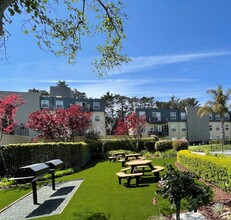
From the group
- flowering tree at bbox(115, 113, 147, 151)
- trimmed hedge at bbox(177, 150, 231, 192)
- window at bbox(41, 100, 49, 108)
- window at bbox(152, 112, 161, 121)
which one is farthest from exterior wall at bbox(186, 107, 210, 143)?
trimmed hedge at bbox(177, 150, 231, 192)

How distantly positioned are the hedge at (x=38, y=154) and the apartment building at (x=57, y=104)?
12405mm

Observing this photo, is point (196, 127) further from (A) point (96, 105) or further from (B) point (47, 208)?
(B) point (47, 208)

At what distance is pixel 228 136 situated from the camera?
54.7 m

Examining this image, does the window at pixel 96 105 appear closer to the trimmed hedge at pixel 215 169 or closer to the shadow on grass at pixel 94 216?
the trimmed hedge at pixel 215 169

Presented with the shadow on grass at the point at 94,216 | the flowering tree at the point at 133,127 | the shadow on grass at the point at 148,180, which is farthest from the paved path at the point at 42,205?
the flowering tree at the point at 133,127

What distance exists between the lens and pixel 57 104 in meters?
38.9

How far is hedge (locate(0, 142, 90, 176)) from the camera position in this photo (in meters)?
15.1

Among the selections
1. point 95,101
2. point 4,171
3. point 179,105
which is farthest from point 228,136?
point 4,171

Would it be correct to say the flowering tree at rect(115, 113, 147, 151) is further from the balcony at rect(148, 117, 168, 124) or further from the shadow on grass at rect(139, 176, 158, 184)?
the shadow on grass at rect(139, 176, 158, 184)

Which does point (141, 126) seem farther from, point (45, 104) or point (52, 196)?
point (52, 196)

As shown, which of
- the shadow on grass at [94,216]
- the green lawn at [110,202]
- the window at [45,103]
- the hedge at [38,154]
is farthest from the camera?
the window at [45,103]

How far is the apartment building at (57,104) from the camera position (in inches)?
1359

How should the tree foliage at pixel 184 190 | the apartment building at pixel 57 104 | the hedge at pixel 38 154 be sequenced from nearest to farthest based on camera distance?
the tree foliage at pixel 184 190 < the hedge at pixel 38 154 < the apartment building at pixel 57 104

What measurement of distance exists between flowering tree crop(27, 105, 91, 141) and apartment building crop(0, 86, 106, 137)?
419cm
